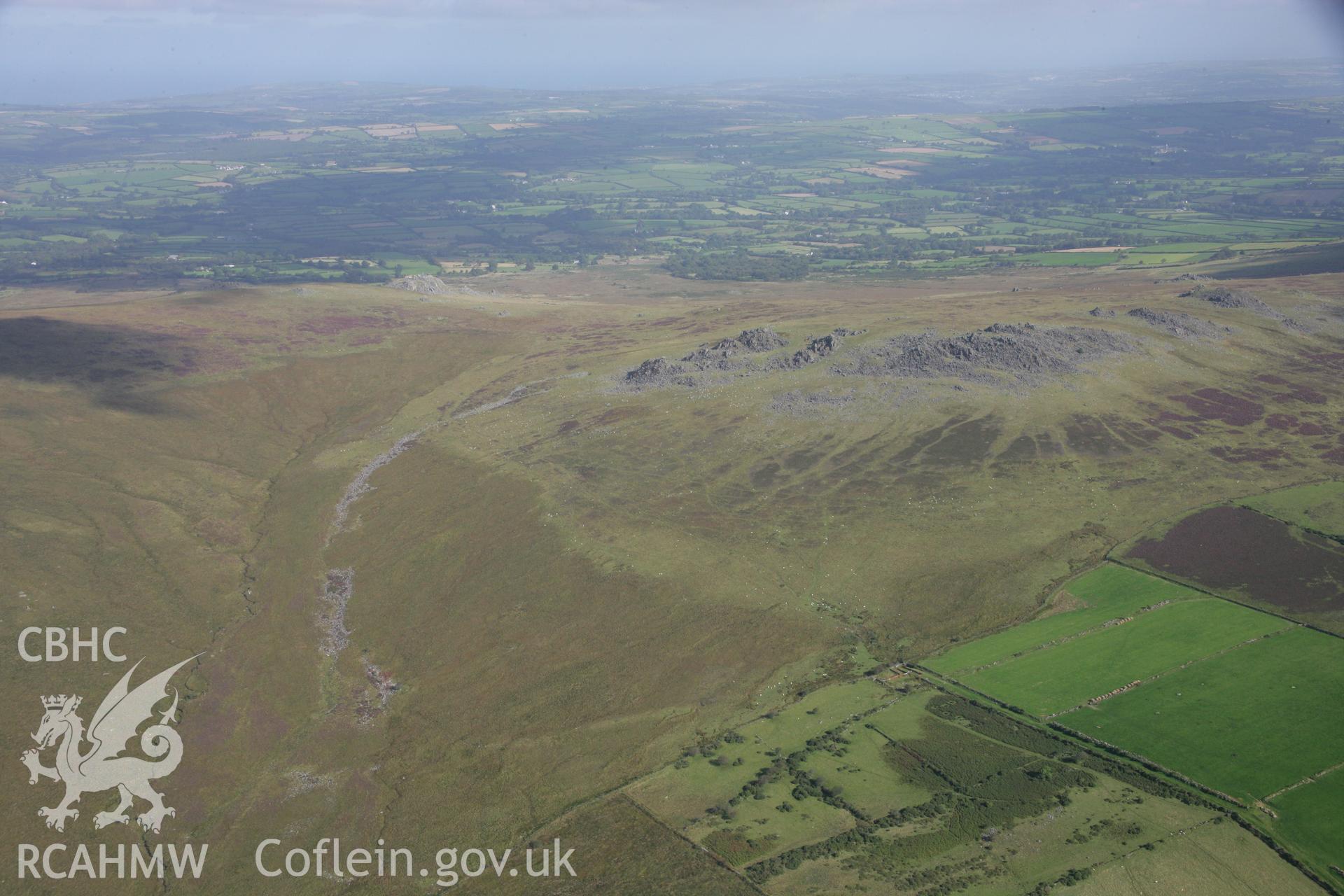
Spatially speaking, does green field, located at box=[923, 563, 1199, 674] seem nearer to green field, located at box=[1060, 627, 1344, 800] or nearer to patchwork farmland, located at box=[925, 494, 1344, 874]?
patchwork farmland, located at box=[925, 494, 1344, 874]

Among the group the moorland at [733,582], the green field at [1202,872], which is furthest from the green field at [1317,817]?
the green field at [1202,872]

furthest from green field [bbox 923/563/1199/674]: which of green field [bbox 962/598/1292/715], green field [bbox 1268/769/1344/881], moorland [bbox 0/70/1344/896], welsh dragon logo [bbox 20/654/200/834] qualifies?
welsh dragon logo [bbox 20/654/200/834]

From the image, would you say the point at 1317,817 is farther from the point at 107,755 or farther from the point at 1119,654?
the point at 107,755

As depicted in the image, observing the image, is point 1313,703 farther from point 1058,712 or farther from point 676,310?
point 676,310

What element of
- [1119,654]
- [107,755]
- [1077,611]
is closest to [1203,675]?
[1119,654]

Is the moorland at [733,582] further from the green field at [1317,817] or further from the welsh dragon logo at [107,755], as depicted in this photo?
the welsh dragon logo at [107,755]

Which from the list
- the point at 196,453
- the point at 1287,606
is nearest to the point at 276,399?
the point at 196,453
